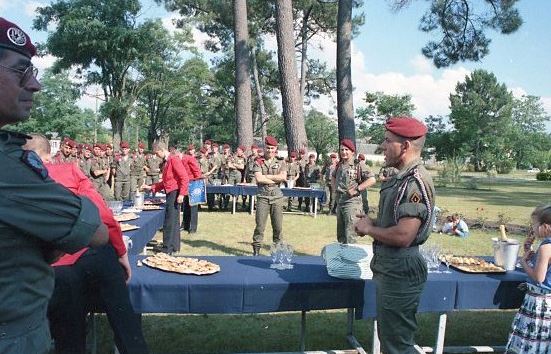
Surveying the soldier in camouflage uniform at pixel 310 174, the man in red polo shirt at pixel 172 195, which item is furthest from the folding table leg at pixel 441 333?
the soldier in camouflage uniform at pixel 310 174

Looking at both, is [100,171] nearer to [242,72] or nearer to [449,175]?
[242,72]

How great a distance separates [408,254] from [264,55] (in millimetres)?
32550

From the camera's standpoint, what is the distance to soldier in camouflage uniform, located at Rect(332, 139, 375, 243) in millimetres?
6422

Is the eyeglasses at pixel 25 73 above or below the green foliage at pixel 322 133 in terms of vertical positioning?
below

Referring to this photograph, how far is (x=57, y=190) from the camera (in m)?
1.19

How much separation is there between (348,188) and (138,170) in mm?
9661

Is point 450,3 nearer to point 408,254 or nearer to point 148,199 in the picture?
point 148,199

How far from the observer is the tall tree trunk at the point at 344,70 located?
45.5 ft

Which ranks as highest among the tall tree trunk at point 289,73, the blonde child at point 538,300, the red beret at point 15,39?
the tall tree trunk at point 289,73

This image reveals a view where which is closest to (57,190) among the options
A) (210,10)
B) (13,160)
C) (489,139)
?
(13,160)

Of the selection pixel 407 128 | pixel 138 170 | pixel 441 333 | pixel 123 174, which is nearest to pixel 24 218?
pixel 407 128

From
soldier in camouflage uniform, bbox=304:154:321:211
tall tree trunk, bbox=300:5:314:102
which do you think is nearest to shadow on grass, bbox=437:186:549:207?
soldier in camouflage uniform, bbox=304:154:321:211

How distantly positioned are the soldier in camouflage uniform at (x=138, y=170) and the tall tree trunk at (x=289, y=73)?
15.6 ft

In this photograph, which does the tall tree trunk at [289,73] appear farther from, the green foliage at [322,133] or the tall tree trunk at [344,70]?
the green foliage at [322,133]
